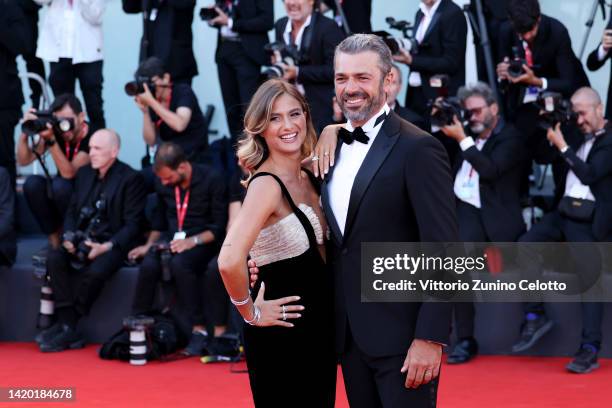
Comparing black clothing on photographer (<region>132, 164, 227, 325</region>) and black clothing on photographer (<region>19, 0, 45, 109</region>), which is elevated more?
black clothing on photographer (<region>19, 0, 45, 109</region>)

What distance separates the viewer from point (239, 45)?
24.8 ft

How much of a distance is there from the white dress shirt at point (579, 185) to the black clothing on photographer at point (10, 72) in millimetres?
3785

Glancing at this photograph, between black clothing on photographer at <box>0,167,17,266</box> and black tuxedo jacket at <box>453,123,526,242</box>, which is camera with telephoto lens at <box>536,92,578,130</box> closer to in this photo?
black tuxedo jacket at <box>453,123,526,242</box>

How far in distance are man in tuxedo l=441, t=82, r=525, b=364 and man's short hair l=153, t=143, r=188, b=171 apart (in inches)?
63.1

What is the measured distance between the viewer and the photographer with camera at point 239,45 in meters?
7.42

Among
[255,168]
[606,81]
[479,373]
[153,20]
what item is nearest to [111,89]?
[153,20]

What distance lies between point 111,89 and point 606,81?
3.96m

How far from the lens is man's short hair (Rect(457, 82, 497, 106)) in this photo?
643 centimetres

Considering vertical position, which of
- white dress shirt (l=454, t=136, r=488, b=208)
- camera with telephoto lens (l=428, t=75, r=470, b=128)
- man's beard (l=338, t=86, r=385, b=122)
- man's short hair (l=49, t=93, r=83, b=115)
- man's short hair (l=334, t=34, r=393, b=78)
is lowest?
white dress shirt (l=454, t=136, r=488, b=208)

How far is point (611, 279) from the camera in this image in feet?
20.2

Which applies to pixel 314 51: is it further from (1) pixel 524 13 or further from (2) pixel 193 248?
(2) pixel 193 248

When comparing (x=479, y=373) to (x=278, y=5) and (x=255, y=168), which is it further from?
(x=278, y=5)

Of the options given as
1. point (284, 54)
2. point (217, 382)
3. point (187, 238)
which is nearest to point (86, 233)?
point (187, 238)

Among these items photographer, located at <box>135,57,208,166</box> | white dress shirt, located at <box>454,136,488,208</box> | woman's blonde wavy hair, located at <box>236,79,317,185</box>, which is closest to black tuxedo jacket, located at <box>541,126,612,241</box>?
white dress shirt, located at <box>454,136,488,208</box>
